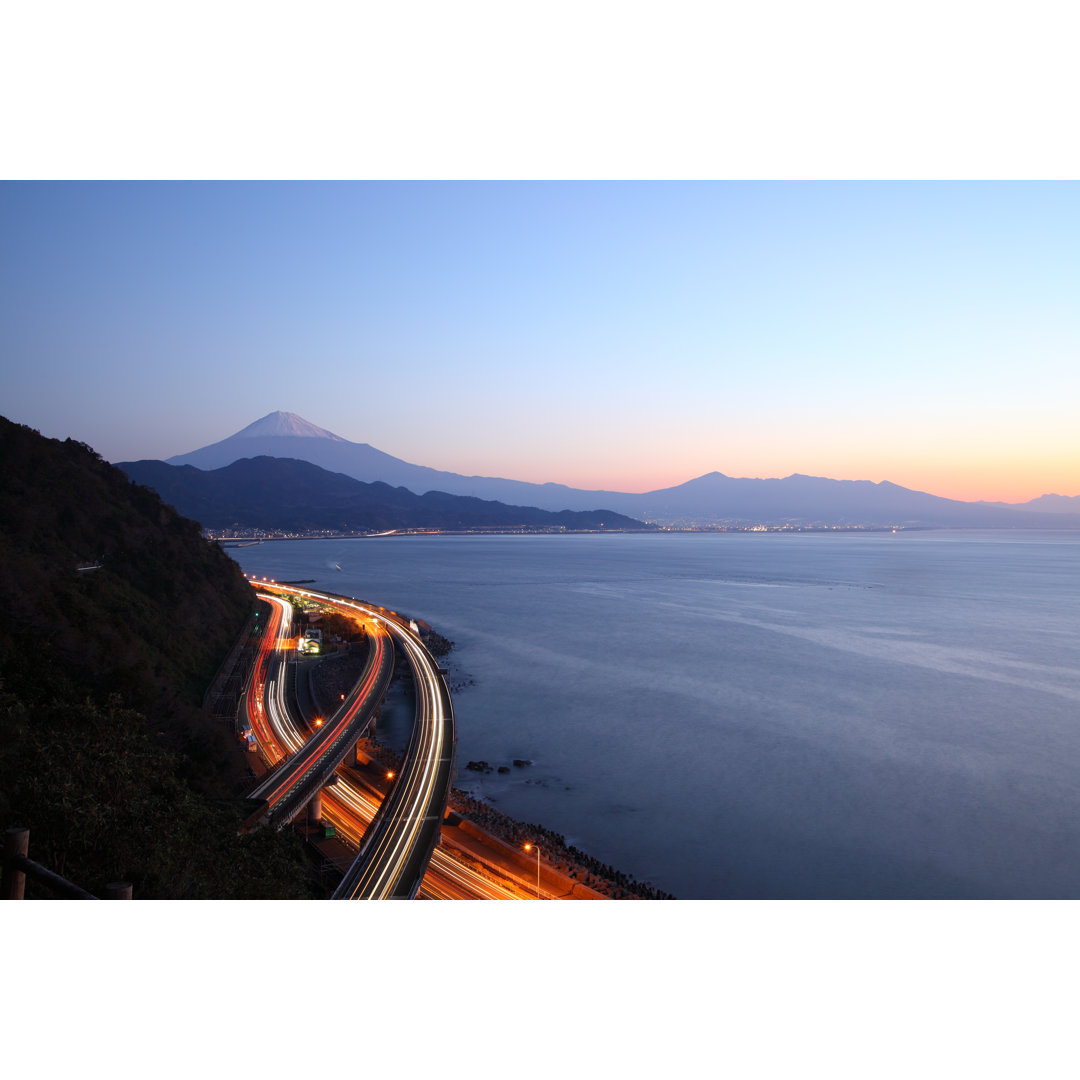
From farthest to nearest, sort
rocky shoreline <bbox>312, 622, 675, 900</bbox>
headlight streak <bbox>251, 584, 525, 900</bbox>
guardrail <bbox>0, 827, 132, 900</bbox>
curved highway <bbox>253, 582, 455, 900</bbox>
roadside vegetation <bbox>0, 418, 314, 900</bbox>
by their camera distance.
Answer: rocky shoreline <bbox>312, 622, 675, 900</bbox>, headlight streak <bbox>251, 584, 525, 900</bbox>, curved highway <bbox>253, 582, 455, 900</bbox>, roadside vegetation <bbox>0, 418, 314, 900</bbox>, guardrail <bbox>0, 827, 132, 900</bbox>

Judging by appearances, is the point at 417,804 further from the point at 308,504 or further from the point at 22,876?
the point at 308,504

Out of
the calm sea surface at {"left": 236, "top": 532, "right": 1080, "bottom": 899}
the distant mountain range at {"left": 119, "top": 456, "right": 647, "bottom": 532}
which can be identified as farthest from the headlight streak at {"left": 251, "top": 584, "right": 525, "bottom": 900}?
the distant mountain range at {"left": 119, "top": 456, "right": 647, "bottom": 532}

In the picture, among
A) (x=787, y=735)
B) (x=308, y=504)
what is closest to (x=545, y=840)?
(x=787, y=735)

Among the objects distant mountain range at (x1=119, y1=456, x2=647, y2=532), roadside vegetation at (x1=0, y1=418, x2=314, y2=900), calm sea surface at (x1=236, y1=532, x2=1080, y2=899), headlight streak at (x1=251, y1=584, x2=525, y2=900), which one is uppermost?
distant mountain range at (x1=119, y1=456, x2=647, y2=532)

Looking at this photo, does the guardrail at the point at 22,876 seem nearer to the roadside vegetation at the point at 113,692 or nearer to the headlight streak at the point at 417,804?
the roadside vegetation at the point at 113,692

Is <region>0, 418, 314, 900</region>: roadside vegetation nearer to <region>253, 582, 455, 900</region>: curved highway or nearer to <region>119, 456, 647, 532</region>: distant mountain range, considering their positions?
<region>253, 582, 455, 900</region>: curved highway

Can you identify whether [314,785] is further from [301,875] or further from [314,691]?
[314,691]

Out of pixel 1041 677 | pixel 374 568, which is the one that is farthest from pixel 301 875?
pixel 374 568
